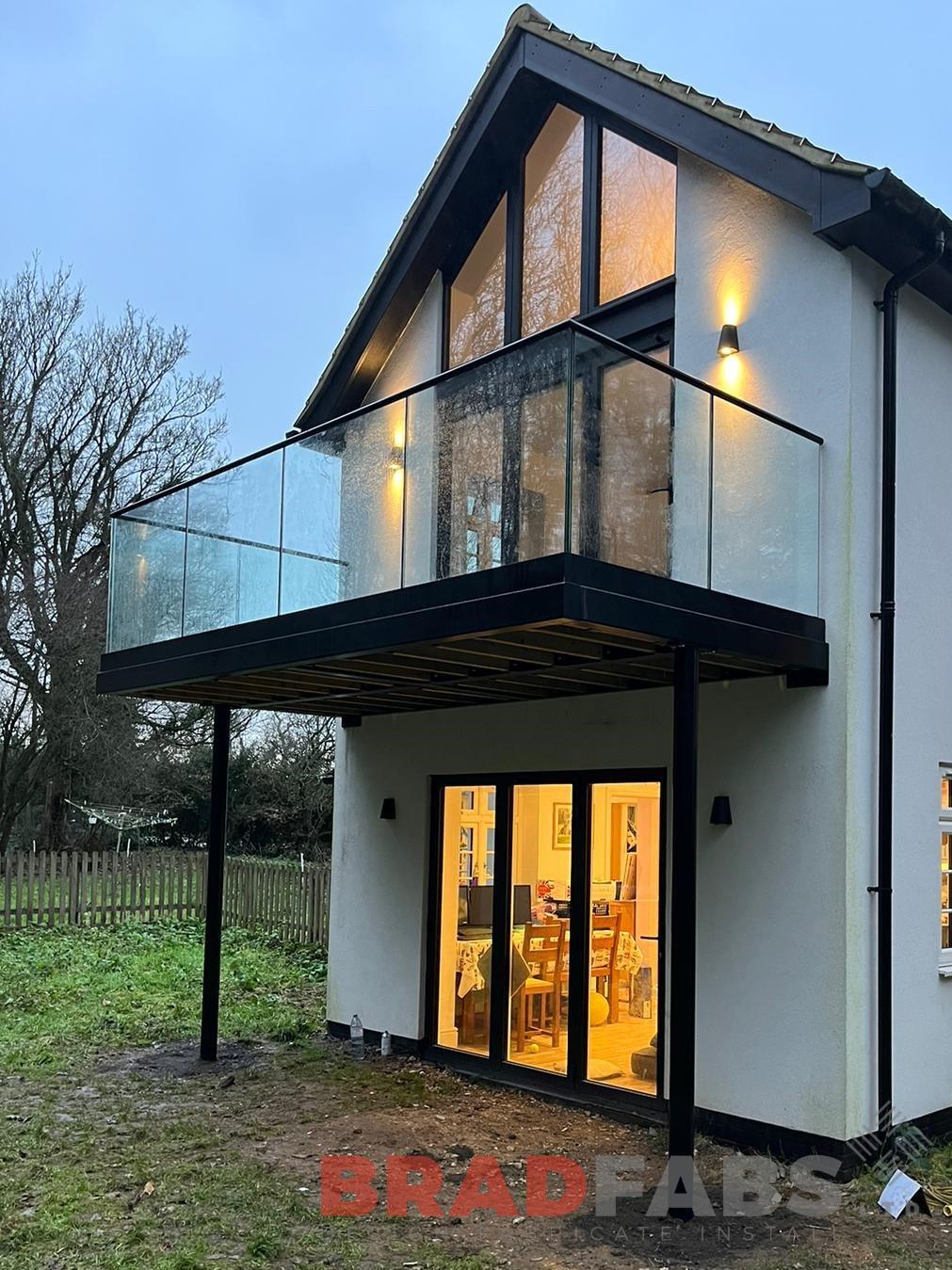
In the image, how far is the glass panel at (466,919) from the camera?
31.5 ft

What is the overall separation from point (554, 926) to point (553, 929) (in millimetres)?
22

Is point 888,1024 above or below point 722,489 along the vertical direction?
below

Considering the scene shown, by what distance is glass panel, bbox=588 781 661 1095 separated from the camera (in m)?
8.30

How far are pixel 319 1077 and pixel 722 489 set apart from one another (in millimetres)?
5316

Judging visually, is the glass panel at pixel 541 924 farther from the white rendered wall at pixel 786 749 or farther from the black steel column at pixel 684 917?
the black steel column at pixel 684 917

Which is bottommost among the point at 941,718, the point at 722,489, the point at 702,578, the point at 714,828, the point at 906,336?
the point at 714,828

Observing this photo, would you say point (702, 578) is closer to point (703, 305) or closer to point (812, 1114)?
point (703, 305)

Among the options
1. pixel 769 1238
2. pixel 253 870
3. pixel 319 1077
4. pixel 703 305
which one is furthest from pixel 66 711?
pixel 769 1238

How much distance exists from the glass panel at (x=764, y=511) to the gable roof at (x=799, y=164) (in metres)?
1.30

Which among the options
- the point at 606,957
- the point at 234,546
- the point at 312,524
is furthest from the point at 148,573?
the point at 606,957

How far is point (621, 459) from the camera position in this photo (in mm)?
6648

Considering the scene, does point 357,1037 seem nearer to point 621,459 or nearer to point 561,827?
point 561,827

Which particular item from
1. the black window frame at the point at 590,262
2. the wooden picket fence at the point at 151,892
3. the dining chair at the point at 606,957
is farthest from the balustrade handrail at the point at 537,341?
the wooden picket fence at the point at 151,892

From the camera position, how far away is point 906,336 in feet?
26.7
